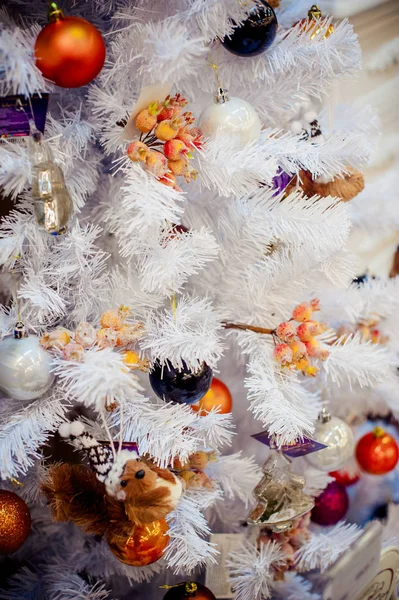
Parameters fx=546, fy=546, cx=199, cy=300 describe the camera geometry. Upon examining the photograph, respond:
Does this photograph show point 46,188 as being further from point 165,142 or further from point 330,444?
point 330,444

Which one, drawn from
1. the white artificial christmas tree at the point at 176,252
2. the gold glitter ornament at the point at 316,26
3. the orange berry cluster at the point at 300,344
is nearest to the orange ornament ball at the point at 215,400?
the white artificial christmas tree at the point at 176,252

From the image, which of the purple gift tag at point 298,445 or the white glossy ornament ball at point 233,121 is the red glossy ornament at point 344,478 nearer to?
the purple gift tag at point 298,445

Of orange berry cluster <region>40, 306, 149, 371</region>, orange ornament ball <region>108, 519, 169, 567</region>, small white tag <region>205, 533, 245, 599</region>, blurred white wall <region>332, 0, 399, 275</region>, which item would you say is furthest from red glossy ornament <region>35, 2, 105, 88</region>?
small white tag <region>205, 533, 245, 599</region>

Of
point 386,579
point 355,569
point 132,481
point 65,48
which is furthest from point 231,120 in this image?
point 386,579

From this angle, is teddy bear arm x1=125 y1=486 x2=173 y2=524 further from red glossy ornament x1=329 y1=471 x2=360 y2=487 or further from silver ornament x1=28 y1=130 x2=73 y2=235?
red glossy ornament x1=329 y1=471 x2=360 y2=487

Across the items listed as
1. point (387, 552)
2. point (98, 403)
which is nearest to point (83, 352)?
point (98, 403)
